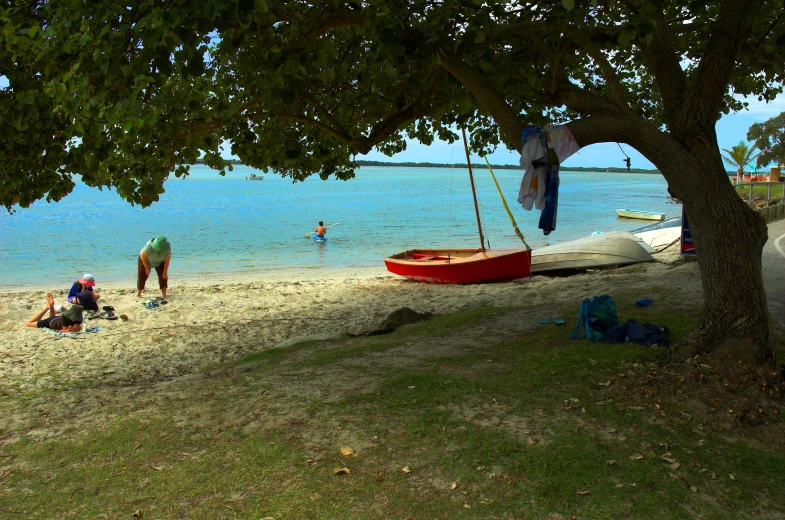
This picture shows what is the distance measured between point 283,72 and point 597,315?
431cm

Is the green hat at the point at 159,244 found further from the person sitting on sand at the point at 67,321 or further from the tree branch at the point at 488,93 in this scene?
the tree branch at the point at 488,93

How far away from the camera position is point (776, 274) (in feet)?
36.0

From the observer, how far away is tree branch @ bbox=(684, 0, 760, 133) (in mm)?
5160

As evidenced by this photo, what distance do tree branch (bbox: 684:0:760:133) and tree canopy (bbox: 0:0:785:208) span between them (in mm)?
11

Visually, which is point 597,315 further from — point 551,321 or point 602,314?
point 551,321

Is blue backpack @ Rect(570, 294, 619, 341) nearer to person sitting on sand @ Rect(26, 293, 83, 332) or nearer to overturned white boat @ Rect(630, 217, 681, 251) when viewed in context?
person sitting on sand @ Rect(26, 293, 83, 332)

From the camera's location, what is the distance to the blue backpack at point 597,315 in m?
7.01

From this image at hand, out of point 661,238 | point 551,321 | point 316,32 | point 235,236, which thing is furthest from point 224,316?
point 235,236

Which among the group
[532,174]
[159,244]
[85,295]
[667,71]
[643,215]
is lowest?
[643,215]

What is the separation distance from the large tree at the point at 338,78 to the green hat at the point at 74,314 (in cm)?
472

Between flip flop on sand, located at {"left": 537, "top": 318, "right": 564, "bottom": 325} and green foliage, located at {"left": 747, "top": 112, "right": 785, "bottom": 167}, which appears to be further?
green foliage, located at {"left": 747, "top": 112, "right": 785, "bottom": 167}

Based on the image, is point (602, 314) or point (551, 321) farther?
point (551, 321)

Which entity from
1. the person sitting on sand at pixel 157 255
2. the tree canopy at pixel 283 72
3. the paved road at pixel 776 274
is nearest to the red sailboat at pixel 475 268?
the paved road at pixel 776 274

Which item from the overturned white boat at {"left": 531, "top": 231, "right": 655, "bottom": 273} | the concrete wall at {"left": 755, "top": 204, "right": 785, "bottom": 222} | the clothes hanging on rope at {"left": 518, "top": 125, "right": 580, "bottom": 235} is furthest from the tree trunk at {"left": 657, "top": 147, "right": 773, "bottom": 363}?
the concrete wall at {"left": 755, "top": 204, "right": 785, "bottom": 222}
